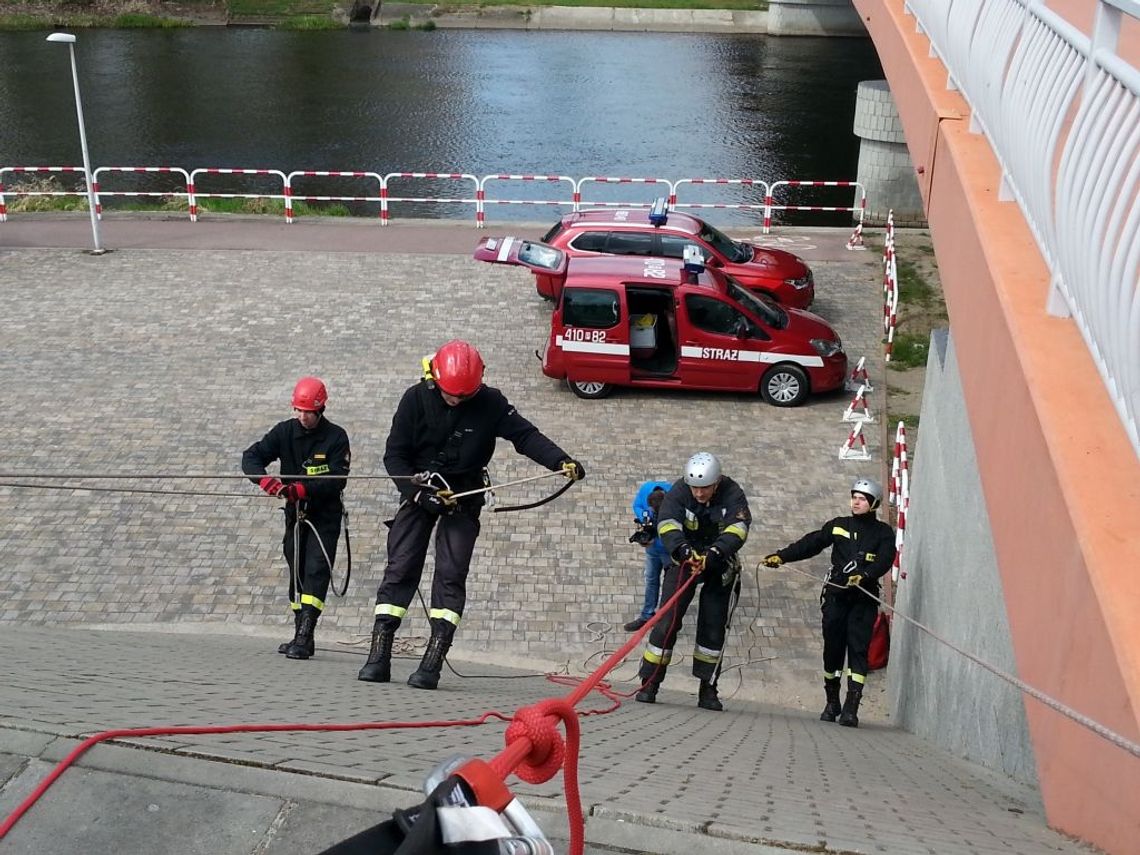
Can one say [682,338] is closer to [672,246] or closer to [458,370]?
[672,246]

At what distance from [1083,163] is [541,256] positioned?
1068cm

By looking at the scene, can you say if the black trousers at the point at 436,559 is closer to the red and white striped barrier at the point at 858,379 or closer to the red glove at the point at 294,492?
the red glove at the point at 294,492

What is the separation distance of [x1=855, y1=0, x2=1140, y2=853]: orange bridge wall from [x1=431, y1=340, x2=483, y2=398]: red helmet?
246cm

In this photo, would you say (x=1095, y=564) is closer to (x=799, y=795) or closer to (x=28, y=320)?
(x=799, y=795)

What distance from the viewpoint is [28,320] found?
52.1 ft

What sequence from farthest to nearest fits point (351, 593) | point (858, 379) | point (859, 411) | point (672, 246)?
point (672, 246)
point (858, 379)
point (859, 411)
point (351, 593)

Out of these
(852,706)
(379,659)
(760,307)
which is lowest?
(852,706)

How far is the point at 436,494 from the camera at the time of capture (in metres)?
6.48

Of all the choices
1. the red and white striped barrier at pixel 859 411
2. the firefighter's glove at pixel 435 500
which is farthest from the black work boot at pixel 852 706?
the red and white striped barrier at pixel 859 411

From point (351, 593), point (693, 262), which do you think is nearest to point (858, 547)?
point (351, 593)

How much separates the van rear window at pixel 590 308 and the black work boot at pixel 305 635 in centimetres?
673

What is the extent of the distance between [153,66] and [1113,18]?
44.0 metres

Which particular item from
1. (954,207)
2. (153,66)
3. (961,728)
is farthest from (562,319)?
(153,66)

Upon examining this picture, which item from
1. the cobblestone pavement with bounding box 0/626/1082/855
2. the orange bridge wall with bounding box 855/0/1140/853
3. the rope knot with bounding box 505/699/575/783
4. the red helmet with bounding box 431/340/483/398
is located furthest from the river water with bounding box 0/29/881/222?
the rope knot with bounding box 505/699/575/783
